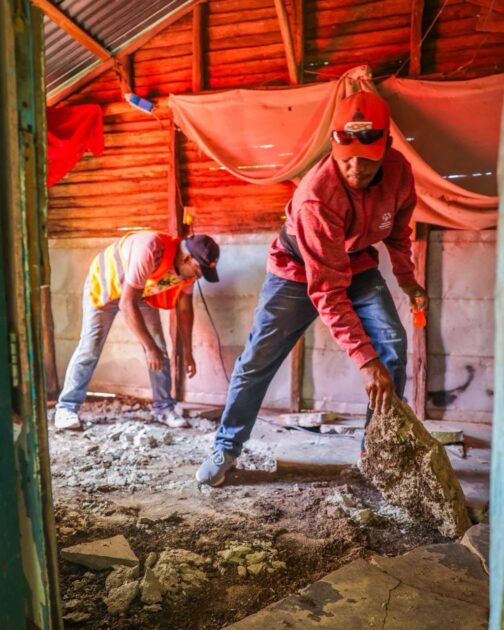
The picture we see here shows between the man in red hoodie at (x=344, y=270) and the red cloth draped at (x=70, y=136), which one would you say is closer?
the man in red hoodie at (x=344, y=270)

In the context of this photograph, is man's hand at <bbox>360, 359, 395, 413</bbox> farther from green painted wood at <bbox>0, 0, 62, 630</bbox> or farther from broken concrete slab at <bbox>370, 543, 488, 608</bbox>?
green painted wood at <bbox>0, 0, 62, 630</bbox>

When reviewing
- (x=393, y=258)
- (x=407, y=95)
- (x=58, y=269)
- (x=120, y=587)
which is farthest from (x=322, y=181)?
(x=58, y=269)

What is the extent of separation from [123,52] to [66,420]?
11.7 feet

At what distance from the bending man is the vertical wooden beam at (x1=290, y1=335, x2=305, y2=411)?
99 cm

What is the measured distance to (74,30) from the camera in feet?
14.4

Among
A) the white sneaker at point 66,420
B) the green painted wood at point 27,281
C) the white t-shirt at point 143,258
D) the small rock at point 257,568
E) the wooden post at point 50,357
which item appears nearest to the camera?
the green painted wood at point 27,281

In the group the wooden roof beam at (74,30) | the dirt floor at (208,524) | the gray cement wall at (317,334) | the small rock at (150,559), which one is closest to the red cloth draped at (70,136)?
the wooden roof beam at (74,30)

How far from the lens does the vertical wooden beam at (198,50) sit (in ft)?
16.1

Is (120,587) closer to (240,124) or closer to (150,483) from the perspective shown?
(150,483)

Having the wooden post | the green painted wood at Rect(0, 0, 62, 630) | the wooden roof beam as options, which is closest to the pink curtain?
the wooden roof beam

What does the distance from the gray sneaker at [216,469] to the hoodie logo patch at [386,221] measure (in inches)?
60.0

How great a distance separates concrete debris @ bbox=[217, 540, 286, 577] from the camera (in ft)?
6.66

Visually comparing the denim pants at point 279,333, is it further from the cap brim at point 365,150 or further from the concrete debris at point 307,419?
the concrete debris at point 307,419

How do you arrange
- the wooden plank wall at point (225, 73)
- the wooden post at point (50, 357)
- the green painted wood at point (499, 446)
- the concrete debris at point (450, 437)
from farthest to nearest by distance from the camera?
the wooden post at point (50, 357) → the wooden plank wall at point (225, 73) → the concrete debris at point (450, 437) → the green painted wood at point (499, 446)
